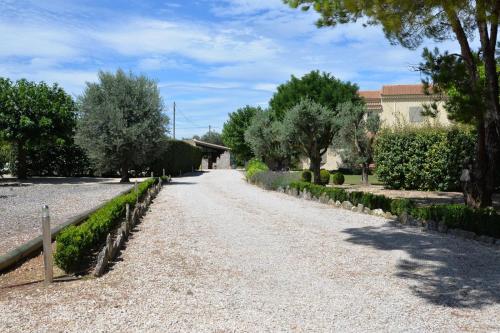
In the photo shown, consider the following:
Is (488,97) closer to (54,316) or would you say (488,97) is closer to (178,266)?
(178,266)

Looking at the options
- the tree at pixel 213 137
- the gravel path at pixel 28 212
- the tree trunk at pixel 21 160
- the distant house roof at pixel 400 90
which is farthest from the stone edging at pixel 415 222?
the tree at pixel 213 137

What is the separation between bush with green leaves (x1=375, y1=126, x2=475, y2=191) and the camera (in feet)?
59.6

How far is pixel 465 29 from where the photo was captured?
35.4 feet

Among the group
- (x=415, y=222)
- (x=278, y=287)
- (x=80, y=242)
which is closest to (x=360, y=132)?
(x=415, y=222)

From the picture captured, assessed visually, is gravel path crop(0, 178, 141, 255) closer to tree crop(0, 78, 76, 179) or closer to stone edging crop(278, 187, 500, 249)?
stone edging crop(278, 187, 500, 249)

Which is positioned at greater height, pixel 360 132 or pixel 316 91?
pixel 316 91

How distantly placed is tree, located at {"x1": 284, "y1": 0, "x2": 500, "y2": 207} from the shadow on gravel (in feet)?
9.39

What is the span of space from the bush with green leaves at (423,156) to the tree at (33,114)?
16.0 meters

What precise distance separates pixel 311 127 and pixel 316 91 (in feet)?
57.6

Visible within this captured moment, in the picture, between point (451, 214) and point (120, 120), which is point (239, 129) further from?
point (451, 214)

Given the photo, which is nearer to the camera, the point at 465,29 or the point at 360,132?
the point at 465,29

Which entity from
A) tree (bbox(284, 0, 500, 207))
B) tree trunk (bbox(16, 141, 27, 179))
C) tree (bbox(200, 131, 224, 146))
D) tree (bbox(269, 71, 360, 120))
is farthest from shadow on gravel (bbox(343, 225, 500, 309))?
tree (bbox(200, 131, 224, 146))

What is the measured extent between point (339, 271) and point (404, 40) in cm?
595

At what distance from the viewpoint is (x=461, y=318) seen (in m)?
4.47
